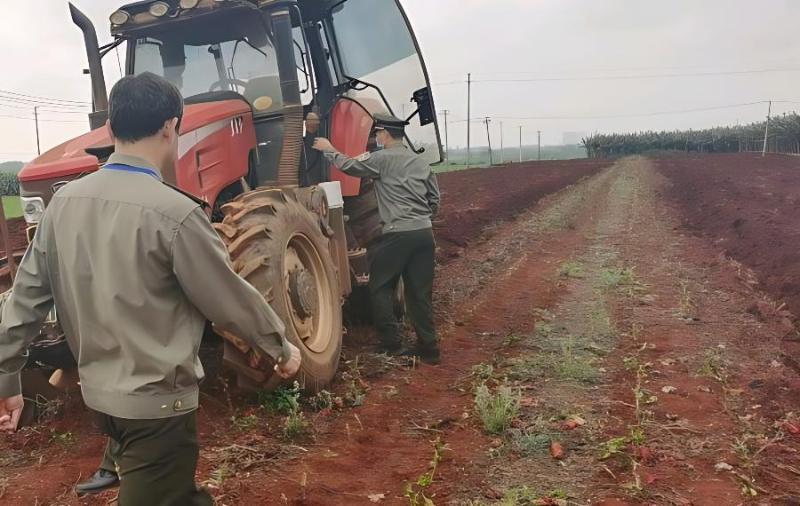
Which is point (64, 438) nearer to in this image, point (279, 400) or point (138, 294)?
point (279, 400)

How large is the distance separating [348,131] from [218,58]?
→ 4.27ft

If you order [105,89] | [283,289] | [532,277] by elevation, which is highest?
[105,89]

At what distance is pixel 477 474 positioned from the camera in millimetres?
3525

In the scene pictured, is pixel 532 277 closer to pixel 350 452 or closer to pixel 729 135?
pixel 350 452

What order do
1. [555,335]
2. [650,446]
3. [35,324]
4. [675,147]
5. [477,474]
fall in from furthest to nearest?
[675,147] → [555,335] → [650,446] → [477,474] → [35,324]

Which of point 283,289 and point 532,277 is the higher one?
point 283,289

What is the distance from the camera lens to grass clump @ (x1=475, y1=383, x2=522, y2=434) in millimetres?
4027

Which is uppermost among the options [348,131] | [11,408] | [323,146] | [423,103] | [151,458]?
[423,103]

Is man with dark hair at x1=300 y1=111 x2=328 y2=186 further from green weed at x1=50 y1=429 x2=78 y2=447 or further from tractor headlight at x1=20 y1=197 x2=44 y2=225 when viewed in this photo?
green weed at x1=50 y1=429 x2=78 y2=447

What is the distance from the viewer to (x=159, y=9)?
203 inches

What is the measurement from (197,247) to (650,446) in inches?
111

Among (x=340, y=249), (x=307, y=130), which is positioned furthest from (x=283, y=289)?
(x=307, y=130)

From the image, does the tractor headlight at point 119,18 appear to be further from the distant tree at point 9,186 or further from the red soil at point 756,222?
the distant tree at point 9,186

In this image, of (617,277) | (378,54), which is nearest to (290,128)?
(378,54)
